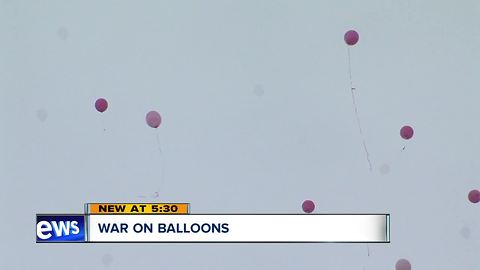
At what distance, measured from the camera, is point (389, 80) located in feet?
3.74

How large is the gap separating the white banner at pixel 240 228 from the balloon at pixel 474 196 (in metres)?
0.20

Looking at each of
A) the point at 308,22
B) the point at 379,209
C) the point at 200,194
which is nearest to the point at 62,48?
the point at 200,194

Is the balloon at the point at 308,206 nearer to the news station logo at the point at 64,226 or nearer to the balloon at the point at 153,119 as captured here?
the balloon at the point at 153,119

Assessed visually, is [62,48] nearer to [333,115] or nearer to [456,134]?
[333,115]

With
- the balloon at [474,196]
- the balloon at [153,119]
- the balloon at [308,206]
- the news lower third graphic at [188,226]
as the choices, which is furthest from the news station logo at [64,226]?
the balloon at [474,196]

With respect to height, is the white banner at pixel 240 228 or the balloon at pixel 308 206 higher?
the balloon at pixel 308 206

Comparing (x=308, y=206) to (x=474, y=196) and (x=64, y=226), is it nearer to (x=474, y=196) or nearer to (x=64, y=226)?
(x=474, y=196)

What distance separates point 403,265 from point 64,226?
815mm

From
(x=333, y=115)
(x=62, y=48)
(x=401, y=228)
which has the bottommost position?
(x=401, y=228)

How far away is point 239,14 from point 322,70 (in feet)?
0.78

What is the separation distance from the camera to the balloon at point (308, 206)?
3.76ft

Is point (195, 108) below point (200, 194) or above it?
above

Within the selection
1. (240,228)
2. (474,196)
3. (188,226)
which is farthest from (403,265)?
(188,226)

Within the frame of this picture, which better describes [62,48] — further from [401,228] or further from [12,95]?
[401,228]
